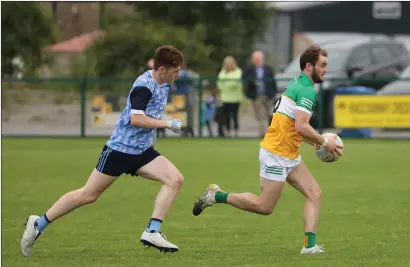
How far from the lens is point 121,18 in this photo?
51844 millimetres

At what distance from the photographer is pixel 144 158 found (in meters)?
9.99

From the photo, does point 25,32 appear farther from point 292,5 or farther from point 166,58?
point 166,58

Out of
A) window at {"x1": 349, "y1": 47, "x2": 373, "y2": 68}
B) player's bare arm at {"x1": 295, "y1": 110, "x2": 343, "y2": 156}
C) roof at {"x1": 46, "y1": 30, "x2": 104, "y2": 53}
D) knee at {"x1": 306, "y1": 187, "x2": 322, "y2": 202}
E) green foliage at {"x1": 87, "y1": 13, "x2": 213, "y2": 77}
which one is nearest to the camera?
player's bare arm at {"x1": 295, "y1": 110, "x2": 343, "y2": 156}

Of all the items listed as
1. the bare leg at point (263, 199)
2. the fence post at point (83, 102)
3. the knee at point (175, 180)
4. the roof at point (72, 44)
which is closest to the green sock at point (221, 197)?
the bare leg at point (263, 199)

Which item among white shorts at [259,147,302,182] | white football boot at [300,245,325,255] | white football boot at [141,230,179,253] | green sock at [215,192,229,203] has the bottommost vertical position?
white football boot at [300,245,325,255]

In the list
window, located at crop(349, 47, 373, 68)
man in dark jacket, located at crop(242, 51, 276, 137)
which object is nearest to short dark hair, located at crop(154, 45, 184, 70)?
man in dark jacket, located at crop(242, 51, 276, 137)

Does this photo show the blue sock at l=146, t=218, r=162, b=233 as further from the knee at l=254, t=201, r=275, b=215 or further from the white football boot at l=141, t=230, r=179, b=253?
the knee at l=254, t=201, r=275, b=215

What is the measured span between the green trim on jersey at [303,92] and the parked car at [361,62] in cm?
1834

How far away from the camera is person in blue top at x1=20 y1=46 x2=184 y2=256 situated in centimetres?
984

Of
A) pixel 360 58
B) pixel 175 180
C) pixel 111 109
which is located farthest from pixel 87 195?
pixel 360 58

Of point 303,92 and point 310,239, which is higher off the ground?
point 303,92

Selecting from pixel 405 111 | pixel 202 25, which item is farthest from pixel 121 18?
pixel 405 111

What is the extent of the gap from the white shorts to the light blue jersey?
3.11 feet

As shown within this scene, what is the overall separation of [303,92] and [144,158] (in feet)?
4.72
